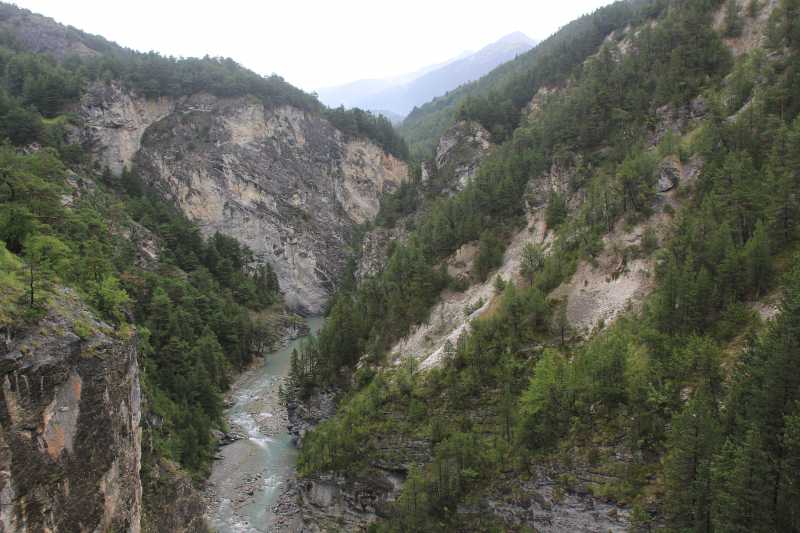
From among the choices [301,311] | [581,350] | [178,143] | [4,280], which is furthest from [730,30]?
[178,143]

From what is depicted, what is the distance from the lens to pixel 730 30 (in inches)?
1542

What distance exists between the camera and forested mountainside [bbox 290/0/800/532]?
18.0 m

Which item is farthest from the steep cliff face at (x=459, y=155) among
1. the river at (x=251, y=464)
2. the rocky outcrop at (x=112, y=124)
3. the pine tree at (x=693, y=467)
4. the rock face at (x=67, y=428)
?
the rocky outcrop at (x=112, y=124)

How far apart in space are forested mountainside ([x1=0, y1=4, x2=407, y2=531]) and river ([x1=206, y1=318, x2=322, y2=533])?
213 cm

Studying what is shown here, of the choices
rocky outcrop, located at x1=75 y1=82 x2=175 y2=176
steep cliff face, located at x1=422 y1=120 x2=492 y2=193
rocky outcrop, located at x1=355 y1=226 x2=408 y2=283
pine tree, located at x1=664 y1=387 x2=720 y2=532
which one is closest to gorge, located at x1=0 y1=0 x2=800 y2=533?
pine tree, located at x1=664 y1=387 x2=720 y2=532

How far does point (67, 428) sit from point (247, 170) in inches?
Result: 3333

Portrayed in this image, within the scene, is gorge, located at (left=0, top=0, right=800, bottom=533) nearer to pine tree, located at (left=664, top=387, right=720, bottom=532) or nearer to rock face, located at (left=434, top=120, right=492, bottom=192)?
pine tree, located at (left=664, top=387, right=720, bottom=532)

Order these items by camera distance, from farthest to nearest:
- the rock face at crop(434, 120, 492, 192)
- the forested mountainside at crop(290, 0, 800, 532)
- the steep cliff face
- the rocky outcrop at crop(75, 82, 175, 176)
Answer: the rocky outcrop at crop(75, 82, 175, 176)
the steep cliff face
the rock face at crop(434, 120, 492, 192)
the forested mountainside at crop(290, 0, 800, 532)

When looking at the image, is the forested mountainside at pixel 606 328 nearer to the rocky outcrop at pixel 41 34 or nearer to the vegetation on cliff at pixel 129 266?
the vegetation on cliff at pixel 129 266

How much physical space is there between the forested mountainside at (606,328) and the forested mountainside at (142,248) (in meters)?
12.7

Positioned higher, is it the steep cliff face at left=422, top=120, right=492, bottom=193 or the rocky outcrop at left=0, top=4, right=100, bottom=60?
the rocky outcrop at left=0, top=4, right=100, bottom=60

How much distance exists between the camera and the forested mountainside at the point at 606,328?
59.0 feet

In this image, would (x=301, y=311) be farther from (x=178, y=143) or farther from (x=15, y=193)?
(x=15, y=193)

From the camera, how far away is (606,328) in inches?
1137
